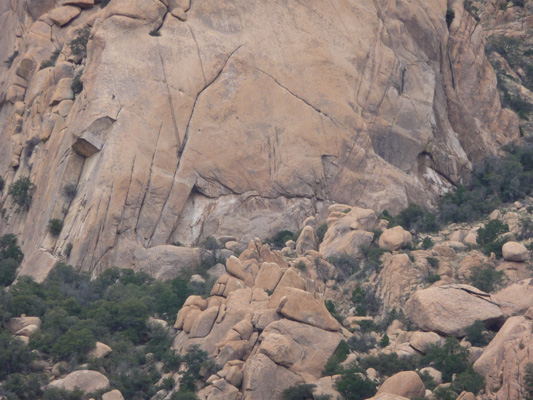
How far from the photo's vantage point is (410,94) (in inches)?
2854

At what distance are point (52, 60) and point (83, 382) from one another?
34192mm

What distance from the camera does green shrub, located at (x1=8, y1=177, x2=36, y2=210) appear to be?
67500 millimetres

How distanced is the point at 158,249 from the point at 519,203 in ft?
76.5

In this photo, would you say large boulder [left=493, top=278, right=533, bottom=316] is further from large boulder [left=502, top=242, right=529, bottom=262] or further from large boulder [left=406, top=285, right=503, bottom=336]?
large boulder [left=502, top=242, right=529, bottom=262]

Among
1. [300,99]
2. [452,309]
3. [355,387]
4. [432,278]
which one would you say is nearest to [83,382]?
[355,387]

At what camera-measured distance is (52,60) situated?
252 ft

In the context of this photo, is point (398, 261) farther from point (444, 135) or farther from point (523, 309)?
point (444, 135)

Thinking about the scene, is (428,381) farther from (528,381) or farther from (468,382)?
(528,381)

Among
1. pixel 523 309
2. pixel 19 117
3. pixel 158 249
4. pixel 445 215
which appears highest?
pixel 523 309

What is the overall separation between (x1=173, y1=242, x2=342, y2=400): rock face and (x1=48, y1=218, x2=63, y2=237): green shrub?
1185cm

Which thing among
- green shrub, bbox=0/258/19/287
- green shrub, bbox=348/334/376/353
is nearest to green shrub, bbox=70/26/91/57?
green shrub, bbox=0/258/19/287

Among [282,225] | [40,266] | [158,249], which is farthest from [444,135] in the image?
[40,266]

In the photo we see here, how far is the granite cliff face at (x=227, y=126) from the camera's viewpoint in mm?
62625

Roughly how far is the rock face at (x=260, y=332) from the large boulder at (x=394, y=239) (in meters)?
7.24
